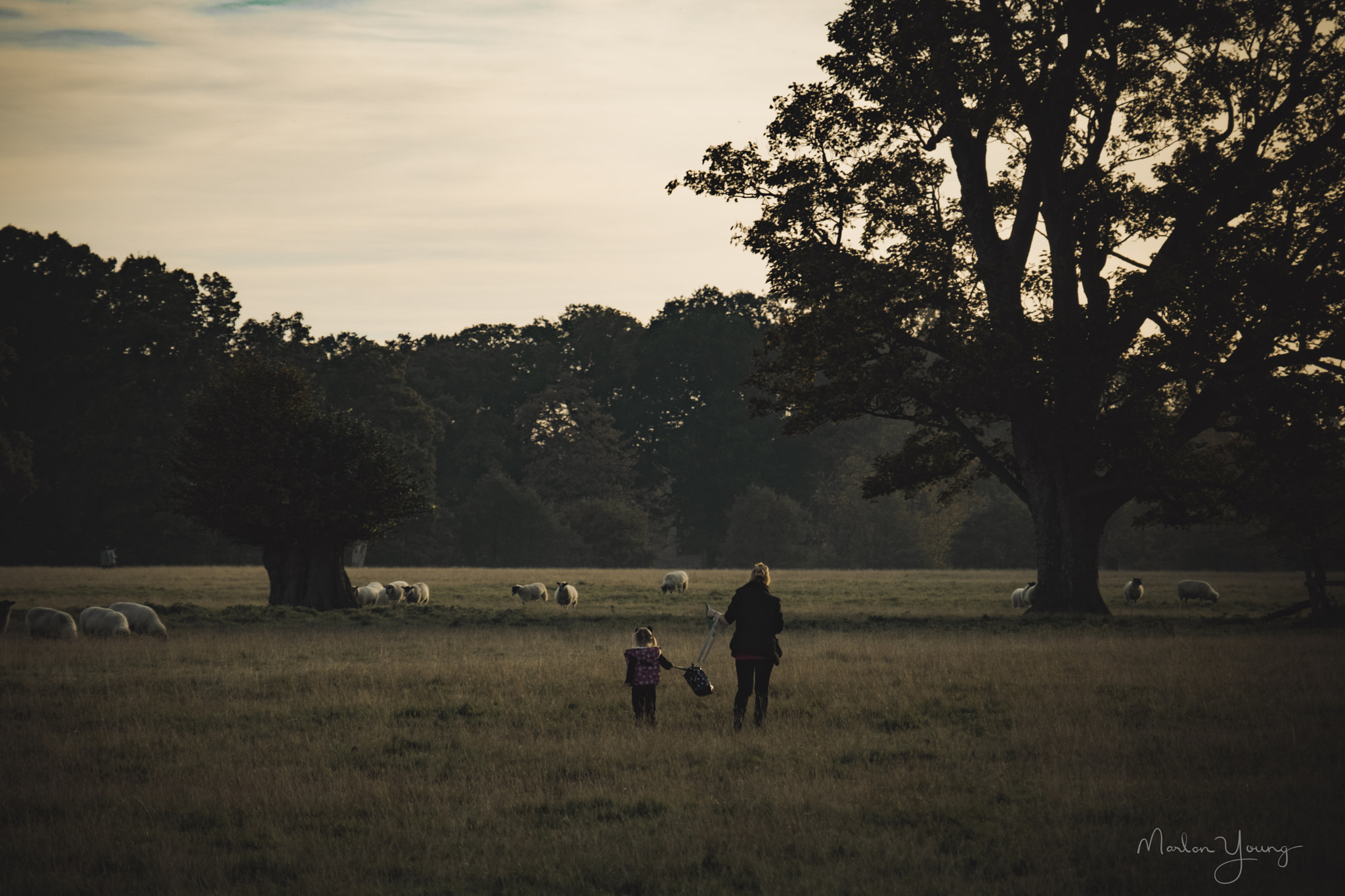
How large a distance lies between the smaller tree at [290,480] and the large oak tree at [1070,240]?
12.2m

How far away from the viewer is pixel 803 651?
2022cm

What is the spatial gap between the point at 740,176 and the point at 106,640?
17581 mm

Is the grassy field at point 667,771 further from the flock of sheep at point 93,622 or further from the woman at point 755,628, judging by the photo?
the flock of sheep at point 93,622

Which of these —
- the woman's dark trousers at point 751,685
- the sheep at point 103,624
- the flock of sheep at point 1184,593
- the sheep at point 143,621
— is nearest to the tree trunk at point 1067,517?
the flock of sheep at point 1184,593

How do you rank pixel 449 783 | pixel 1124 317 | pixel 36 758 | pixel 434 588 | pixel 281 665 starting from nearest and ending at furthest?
pixel 449 783, pixel 36 758, pixel 281 665, pixel 1124 317, pixel 434 588

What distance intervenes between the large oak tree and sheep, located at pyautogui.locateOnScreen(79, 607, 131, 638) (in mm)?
15992

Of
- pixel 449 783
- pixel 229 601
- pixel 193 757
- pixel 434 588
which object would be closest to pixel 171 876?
pixel 449 783

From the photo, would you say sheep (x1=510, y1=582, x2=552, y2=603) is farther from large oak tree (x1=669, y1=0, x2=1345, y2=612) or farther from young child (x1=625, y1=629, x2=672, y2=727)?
young child (x1=625, y1=629, x2=672, y2=727)

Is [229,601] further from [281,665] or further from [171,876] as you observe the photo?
[171,876]

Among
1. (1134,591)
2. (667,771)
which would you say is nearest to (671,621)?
(667,771)

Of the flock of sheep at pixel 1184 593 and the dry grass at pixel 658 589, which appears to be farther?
the flock of sheep at pixel 1184 593

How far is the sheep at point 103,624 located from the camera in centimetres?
2247

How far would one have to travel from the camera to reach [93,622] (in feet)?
74.2

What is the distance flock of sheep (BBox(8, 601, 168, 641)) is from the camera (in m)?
21.9
